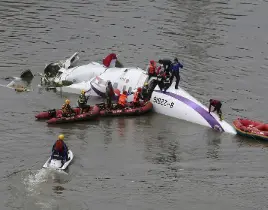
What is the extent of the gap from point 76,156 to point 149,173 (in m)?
4.26

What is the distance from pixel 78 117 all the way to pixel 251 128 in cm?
1052

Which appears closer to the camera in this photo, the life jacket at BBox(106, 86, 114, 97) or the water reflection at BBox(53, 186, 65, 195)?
the water reflection at BBox(53, 186, 65, 195)

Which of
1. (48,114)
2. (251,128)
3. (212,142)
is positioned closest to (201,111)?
(212,142)

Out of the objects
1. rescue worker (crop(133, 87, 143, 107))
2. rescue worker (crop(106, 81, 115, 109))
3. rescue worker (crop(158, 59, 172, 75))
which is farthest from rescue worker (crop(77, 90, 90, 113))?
rescue worker (crop(158, 59, 172, 75))

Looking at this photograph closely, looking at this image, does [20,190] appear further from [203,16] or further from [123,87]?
[203,16]

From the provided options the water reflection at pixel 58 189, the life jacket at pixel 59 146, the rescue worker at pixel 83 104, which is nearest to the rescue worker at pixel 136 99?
the rescue worker at pixel 83 104

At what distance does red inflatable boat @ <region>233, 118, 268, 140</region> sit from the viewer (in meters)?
33.6

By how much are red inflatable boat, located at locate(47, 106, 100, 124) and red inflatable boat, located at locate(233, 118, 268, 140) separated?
8.63 meters

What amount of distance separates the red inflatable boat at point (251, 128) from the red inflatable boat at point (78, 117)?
28.3 ft

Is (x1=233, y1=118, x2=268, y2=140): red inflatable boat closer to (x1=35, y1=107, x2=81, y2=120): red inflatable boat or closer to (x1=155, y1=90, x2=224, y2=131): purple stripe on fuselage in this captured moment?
(x1=155, y1=90, x2=224, y2=131): purple stripe on fuselage

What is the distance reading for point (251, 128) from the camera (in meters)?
34.0

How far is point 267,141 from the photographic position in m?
33.7

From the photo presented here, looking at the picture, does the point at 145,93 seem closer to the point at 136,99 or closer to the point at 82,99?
the point at 136,99

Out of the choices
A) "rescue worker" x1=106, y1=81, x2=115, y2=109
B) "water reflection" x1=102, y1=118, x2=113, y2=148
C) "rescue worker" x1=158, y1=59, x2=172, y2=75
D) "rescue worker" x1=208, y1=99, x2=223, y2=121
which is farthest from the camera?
"rescue worker" x1=158, y1=59, x2=172, y2=75
